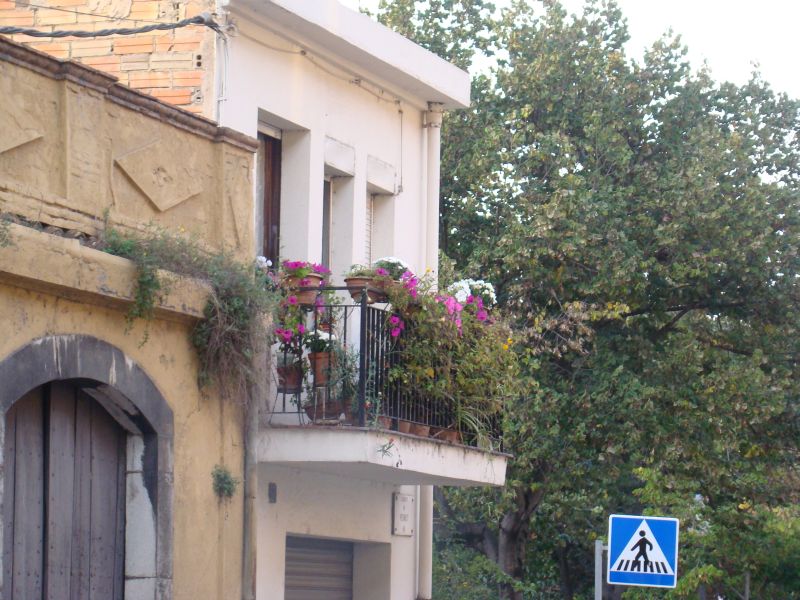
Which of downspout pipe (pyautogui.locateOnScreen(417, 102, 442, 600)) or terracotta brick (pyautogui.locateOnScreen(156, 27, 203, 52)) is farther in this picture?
downspout pipe (pyautogui.locateOnScreen(417, 102, 442, 600))

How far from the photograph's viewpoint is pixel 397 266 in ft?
38.7

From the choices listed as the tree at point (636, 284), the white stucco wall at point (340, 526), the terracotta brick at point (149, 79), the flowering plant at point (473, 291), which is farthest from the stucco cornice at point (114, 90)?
the tree at point (636, 284)

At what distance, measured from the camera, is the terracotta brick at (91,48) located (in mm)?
11531

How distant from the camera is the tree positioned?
734 inches

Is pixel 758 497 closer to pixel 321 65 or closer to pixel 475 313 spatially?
pixel 475 313

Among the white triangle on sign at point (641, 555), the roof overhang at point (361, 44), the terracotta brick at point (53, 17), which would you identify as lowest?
the white triangle on sign at point (641, 555)

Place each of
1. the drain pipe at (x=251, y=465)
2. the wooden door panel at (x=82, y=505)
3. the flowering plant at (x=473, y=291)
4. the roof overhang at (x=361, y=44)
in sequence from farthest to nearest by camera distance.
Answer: the flowering plant at (x=473, y=291) < the roof overhang at (x=361, y=44) < the drain pipe at (x=251, y=465) < the wooden door panel at (x=82, y=505)

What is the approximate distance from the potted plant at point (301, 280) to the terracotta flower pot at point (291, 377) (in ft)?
1.64

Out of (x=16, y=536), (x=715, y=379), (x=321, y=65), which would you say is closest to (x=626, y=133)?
(x=715, y=379)

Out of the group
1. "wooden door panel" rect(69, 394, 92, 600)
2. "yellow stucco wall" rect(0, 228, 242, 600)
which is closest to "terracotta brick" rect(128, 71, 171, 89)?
"yellow stucco wall" rect(0, 228, 242, 600)

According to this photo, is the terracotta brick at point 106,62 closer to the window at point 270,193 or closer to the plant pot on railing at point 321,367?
the window at point 270,193

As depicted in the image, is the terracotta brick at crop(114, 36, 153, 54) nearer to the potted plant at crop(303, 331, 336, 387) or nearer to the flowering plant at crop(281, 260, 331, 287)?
the flowering plant at crop(281, 260, 331, 287)

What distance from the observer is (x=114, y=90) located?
8938mm

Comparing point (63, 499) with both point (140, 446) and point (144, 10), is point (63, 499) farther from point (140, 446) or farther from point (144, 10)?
point (144, 10)
